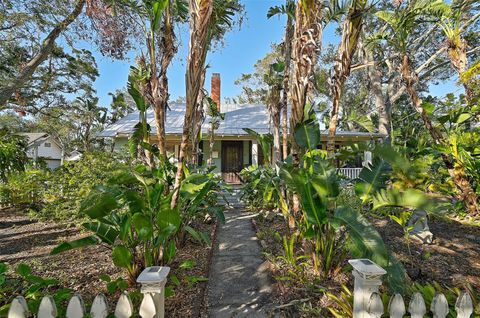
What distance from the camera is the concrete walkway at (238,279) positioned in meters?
2.88

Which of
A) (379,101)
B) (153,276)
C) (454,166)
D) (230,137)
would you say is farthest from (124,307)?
(379,101)

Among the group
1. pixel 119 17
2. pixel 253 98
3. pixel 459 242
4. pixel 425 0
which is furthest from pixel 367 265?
pixel 253 98

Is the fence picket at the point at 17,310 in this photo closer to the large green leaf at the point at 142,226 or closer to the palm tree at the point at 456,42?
the large green leaf at the point at 142,226

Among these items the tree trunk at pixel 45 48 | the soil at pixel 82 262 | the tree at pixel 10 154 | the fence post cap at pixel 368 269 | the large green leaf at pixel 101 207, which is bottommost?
the soil at pixel 82 262

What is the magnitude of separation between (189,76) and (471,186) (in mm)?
7495

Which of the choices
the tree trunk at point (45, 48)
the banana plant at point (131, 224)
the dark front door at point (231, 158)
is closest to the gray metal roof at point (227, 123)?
the dark front door at point (231, 158)

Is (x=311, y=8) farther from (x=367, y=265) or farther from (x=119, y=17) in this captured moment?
(x=119, y=17)

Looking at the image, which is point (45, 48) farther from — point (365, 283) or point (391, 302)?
point (391, 302)

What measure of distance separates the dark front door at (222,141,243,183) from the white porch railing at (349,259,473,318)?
13.3 meters

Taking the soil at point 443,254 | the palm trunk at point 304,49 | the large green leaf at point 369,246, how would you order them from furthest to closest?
the palm trunk at point 304,49 → the soil at point 443,254 → the large green leaf at point 369,246

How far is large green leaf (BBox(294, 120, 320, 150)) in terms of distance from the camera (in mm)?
3498

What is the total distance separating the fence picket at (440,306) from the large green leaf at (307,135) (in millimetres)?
2075

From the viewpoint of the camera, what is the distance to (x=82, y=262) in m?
3.76

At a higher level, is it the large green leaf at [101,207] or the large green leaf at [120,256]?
the large green leaf at [101,207]
